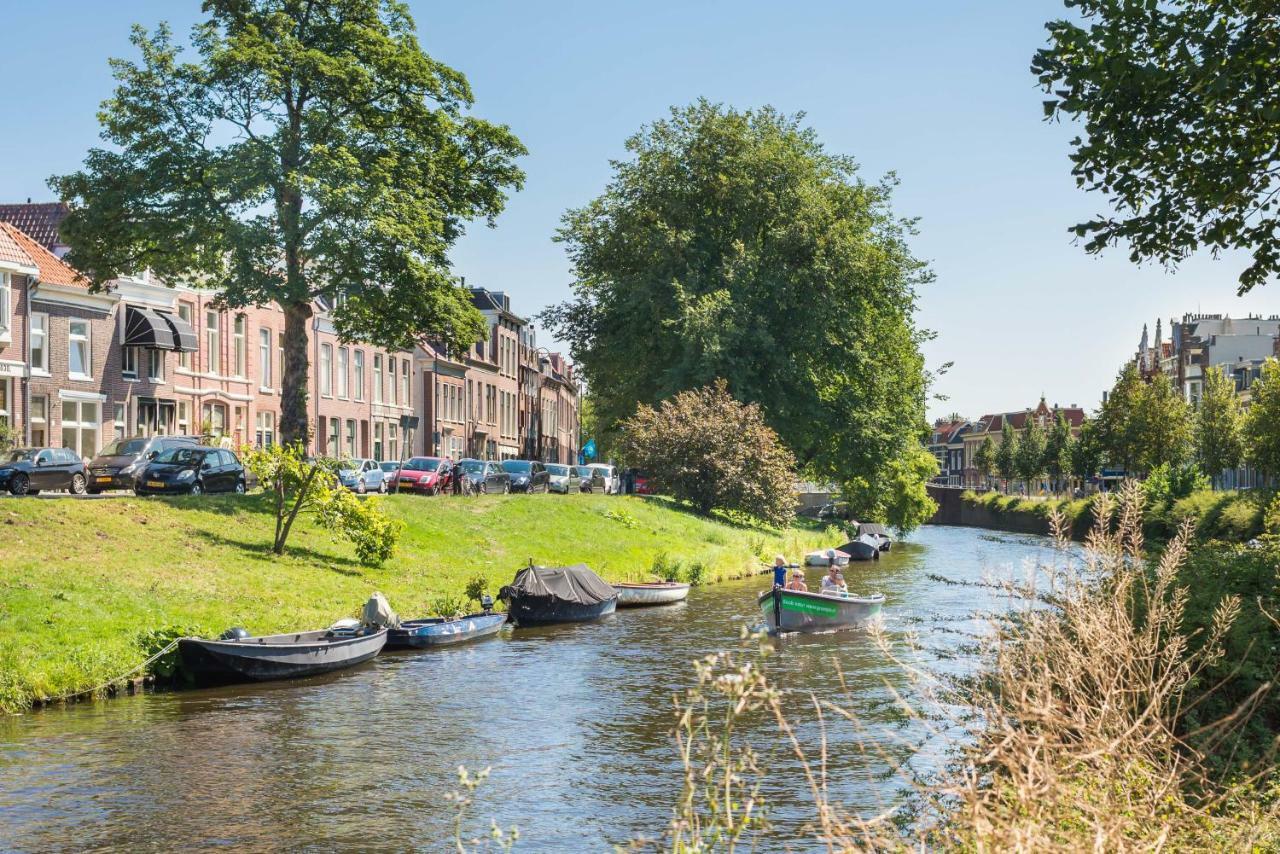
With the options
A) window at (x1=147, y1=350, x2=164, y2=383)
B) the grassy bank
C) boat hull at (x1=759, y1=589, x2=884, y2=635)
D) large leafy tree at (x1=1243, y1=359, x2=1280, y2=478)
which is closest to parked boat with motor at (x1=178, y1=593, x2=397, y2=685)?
boat hull at (x1=759, y1=589, x2=884, y2=635)

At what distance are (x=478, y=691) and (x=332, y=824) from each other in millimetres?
8047

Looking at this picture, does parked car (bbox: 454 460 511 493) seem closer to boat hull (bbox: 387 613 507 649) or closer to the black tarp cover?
the black tarp cover

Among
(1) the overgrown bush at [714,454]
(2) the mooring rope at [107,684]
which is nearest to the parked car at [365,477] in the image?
(1) the overgrown bush at [714,454]

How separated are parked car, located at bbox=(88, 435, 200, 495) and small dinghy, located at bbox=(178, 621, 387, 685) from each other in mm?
16736

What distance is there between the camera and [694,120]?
2330 inches

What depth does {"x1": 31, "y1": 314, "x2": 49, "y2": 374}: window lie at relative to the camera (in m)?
45.9

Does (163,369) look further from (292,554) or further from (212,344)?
(292,554)

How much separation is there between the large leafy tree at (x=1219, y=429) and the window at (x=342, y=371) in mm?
46415

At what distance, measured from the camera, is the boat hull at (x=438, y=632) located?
2666 cm

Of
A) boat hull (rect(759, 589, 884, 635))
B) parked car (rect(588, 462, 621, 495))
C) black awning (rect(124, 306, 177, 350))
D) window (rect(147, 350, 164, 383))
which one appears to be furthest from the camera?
parked car (rect(588, 462, 621, 495))

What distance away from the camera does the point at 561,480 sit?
228 ft

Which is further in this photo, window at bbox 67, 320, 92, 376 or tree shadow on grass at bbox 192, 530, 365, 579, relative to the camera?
window at bbox 67, 320, 92, 376

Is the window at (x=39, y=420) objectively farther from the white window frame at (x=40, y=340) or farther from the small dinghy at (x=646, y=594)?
the small dinghy at (x=646, y=594)

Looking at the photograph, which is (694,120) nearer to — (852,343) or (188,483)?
(852,343)
